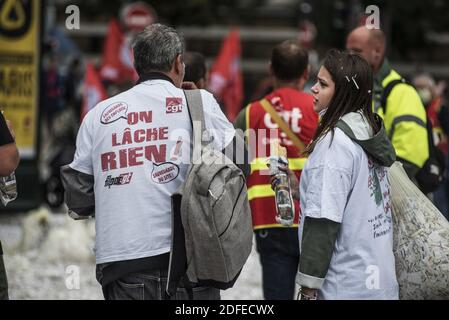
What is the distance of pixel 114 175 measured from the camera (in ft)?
13.9

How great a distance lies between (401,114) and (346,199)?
181cm

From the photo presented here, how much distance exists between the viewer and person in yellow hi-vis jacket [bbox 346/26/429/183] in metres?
5.82

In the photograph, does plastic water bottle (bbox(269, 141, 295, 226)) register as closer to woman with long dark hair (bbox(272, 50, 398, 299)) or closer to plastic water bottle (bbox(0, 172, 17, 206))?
woman with long dark hair (bbox(272, 50, 398, 299))

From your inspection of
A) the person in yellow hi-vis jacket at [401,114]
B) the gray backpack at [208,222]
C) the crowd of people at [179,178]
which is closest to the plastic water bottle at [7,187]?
the crowd of people at [179,178]

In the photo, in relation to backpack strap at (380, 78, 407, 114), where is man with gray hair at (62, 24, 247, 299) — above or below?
below

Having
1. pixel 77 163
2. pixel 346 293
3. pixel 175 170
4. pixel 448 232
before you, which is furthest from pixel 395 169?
pixel 77 163

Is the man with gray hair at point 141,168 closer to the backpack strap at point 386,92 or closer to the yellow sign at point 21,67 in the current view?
the backpack strap at point 386,92

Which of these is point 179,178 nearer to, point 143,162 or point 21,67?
point 143,162

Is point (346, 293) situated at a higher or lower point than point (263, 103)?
lower

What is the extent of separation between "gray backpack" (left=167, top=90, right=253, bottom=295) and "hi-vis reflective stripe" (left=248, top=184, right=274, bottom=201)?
156 cm

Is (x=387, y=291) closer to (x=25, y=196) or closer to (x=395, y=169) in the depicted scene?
(x=395, y=169)

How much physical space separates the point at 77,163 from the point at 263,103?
1746mm

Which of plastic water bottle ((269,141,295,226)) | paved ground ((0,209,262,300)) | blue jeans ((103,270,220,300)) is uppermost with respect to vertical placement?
plastic water bottle ((269,141,295,226))

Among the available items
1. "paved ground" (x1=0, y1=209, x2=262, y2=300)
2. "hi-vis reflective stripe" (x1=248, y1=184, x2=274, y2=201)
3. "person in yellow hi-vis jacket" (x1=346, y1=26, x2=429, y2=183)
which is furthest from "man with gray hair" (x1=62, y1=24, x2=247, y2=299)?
"paved ground" (x1=0, y1=209, x2=262, y2=300)
